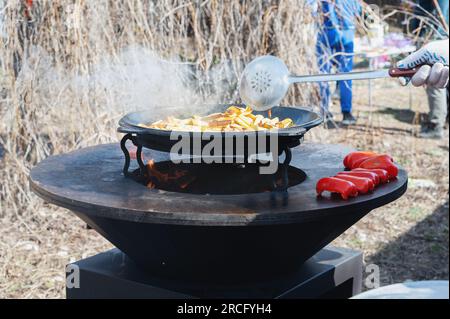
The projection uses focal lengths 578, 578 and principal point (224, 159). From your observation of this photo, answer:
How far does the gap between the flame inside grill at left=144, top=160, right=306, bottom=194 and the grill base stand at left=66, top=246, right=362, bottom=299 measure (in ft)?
1.42

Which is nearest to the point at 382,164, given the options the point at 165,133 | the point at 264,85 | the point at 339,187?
the point at 339,187

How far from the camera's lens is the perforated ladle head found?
117 inches

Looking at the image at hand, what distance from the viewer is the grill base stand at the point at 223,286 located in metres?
2.54

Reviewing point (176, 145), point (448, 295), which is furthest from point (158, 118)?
point (448, 295)

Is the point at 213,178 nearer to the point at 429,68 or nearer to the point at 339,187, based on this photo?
the point at 339,187

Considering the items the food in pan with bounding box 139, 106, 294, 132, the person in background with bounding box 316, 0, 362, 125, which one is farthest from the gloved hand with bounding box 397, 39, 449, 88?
the person in background with bounding box 316, 0, 362, 125

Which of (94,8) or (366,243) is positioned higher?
(94,8)

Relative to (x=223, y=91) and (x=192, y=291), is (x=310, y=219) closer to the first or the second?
(x=192, y=291)

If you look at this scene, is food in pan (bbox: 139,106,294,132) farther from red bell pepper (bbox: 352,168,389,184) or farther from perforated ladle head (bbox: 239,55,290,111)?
red bell pepper (bbox: 352,168,389,184)

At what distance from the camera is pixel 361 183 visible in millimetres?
2416

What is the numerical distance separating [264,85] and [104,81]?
2240 millimetres

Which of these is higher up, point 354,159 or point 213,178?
point 354,159

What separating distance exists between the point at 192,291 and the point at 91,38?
9.34 feet

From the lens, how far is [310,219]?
221 centimetres
